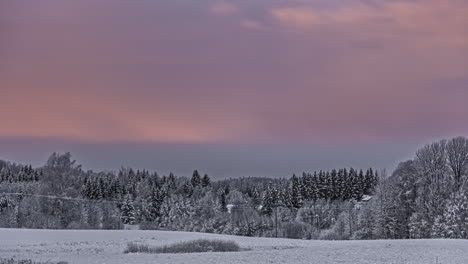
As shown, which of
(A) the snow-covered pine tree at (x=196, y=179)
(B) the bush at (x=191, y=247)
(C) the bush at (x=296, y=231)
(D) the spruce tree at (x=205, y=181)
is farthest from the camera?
(D) the spruce tree at (x=205, y=181)

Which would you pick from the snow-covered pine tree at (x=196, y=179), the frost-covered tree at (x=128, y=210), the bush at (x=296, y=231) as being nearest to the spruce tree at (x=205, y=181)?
the snow-covered pine tree at (x=196, y=179)

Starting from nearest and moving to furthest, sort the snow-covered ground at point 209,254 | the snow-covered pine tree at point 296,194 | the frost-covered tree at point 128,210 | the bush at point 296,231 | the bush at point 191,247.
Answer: the snow-covered ground at point 209,254 → the bush at point 191,247 → the bush at point 296,231 → the frost-covered tree at point 128,210 → the snow-covered pine tree at point 296,194

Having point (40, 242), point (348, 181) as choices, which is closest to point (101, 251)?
point (40, 242)

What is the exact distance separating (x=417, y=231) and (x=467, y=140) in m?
11.8

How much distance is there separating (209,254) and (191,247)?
5.37m

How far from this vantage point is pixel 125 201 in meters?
125

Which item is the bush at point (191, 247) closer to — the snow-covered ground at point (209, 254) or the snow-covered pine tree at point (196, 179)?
the snow-covered ground at point (209, 254)

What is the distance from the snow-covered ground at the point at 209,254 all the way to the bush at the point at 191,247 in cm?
108

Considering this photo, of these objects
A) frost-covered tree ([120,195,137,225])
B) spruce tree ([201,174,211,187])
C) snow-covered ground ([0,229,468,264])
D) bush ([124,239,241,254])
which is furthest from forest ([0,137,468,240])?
spruce tree ([201,174,211,187])

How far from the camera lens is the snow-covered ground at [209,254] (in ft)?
96.4

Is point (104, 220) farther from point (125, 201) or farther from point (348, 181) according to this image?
point (348, 181)

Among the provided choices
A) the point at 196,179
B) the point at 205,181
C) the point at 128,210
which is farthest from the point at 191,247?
the point at 205,181

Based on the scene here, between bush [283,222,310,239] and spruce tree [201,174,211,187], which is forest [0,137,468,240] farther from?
spruce tree [201,174,211,187]

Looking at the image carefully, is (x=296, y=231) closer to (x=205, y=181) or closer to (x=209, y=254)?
(x=209, y=254)
